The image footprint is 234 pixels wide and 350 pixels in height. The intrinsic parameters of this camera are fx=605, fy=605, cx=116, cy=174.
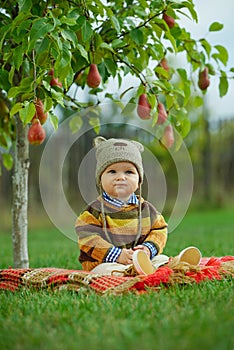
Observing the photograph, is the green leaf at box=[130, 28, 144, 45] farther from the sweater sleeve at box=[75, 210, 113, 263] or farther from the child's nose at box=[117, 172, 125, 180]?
the sweater sleeve at box=[75, 210, 113, 263]

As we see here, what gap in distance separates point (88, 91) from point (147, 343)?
83.1 inches

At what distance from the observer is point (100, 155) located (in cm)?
261

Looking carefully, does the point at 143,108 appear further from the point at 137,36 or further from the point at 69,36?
the point at 69,36

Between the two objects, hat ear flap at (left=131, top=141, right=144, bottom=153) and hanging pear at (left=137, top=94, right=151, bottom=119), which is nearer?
hat ear flap at (left=131, top=141, right=144, bottom=153)

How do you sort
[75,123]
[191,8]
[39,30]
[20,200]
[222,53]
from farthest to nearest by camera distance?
→ [222,53] → [20,200] → [75,123] → [191,8] → [39,30]

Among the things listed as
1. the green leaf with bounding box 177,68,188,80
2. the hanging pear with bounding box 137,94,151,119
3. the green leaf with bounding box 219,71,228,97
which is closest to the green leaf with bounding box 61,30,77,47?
the hanging pear with bounding box 137,94,151,119

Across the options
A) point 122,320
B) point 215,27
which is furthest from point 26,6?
point 122,320

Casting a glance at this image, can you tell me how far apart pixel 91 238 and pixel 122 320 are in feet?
2.82

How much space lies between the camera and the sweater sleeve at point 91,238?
2.48 m

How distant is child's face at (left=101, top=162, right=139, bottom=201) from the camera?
2541 millimetres

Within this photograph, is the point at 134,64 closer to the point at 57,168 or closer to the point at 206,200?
the point at 57,168

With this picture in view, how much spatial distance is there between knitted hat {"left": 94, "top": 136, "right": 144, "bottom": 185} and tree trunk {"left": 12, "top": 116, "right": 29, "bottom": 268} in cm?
61

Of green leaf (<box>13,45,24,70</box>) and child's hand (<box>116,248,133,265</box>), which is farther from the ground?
green leaf (<box>13,45,24,70</box>)

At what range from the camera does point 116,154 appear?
2.55m
